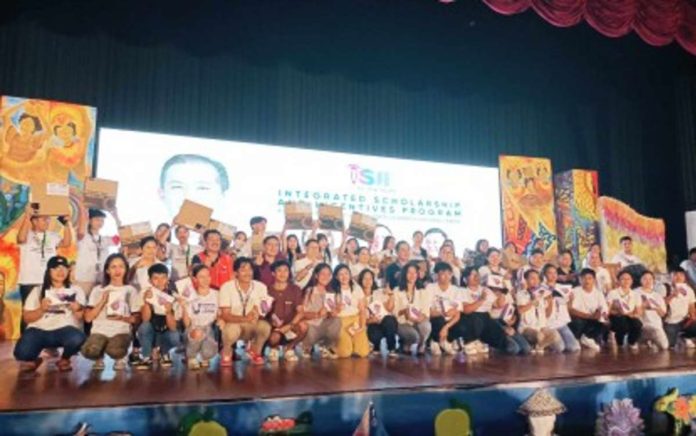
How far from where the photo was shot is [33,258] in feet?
11.6

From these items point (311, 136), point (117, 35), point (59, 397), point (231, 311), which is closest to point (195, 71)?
point (117, 35)

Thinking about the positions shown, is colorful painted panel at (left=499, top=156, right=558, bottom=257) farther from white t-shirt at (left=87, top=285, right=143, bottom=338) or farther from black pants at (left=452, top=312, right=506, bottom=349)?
white t-shirt at (left=87, top=285, right=143, bottom=338)

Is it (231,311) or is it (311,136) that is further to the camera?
(311,136)

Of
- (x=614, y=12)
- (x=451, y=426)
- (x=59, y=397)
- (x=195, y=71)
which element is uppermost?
(x=614, y=12)

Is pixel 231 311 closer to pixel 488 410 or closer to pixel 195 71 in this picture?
pixel 488 410

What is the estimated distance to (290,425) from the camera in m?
2.13

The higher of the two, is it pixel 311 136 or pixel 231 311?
pixel 311 136

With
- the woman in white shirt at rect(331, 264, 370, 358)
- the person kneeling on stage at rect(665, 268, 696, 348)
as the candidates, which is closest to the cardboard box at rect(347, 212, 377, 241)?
the woman in white shirt at rect(331, 264, 370, 358)

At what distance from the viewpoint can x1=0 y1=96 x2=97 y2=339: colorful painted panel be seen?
14.5 ft

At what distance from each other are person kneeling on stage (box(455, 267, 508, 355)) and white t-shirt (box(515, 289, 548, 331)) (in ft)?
0.68

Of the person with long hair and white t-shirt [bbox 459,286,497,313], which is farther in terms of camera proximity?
white t-shirt [bbox 459,286,497,313]

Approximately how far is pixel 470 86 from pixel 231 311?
14.9ft

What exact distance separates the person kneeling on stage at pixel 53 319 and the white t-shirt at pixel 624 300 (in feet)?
12.3

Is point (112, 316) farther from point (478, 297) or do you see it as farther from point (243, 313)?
point (478, 297)
